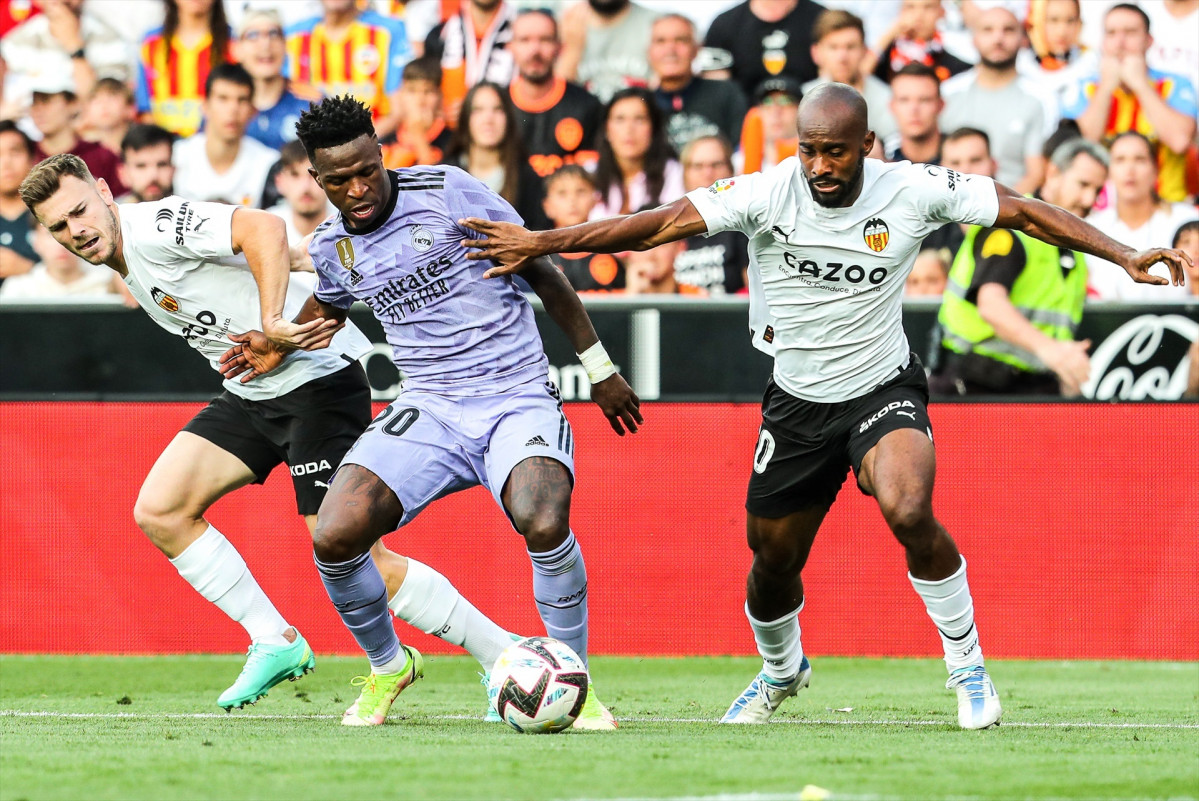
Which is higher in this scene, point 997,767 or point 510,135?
point 510,135

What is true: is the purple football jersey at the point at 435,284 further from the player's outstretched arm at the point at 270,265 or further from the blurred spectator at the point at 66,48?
the blurred spectator at the point at 66,48

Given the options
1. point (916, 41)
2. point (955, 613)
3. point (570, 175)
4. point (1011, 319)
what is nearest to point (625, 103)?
point (570, 175)

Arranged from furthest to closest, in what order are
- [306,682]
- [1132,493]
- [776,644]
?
[1132,493] → [306,682] → [776,644]

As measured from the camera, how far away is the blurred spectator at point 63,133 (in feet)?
40.2

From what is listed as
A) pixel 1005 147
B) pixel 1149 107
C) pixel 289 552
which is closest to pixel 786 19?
pixel 1005 147

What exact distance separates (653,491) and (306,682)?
2414 mm

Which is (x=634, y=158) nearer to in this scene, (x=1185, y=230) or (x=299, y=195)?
(x=299, y=195)

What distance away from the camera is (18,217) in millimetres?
11898

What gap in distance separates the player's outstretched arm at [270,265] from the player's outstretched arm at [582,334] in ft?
2.88

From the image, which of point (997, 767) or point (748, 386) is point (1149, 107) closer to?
point (748, 386)

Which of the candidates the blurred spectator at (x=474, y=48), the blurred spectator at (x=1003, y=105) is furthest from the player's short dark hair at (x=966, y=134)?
the blurred spectator at (x=474, y=48)

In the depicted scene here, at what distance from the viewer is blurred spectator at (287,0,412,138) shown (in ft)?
40.7

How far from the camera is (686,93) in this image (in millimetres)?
11727

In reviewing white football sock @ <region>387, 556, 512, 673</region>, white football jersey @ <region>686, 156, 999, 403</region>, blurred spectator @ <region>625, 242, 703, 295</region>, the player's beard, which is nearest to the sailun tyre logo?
white football sock @ <region>387, 556, 512, 673</region>
